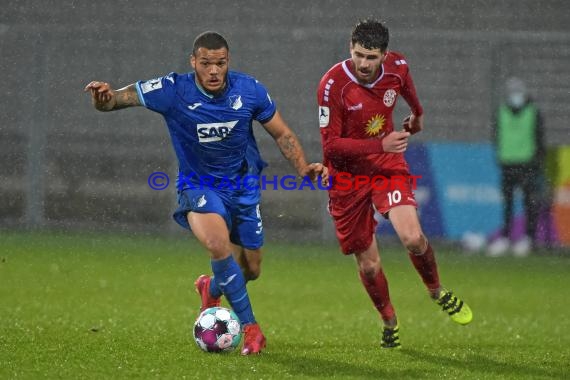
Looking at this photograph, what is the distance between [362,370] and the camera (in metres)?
6.24

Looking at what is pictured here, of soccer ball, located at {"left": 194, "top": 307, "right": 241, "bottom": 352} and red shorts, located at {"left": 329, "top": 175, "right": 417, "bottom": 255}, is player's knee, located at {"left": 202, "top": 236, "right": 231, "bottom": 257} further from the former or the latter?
red shorts, located at {"left": 329, "top": 175, "right": 417, "bottom": 255}

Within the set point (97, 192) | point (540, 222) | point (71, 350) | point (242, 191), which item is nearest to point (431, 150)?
point (540, 222)

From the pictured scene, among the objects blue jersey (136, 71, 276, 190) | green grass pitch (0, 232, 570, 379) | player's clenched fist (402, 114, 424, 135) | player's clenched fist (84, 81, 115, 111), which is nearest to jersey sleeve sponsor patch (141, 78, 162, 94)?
A: blue jersey (136, 71, 276, 190)

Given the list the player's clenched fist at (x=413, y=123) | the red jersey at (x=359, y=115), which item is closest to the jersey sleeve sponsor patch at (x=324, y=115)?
the red jersey at (x=359, y=115)

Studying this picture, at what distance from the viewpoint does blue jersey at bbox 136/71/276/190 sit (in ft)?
22.6

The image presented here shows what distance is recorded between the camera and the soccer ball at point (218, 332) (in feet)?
21.5

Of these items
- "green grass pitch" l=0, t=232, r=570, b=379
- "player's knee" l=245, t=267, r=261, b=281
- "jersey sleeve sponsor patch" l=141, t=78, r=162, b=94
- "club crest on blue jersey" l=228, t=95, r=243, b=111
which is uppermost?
"jersey sleeve sponsor patch" l=141, t=78, r=162, b=94

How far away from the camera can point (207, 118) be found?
6.90 m

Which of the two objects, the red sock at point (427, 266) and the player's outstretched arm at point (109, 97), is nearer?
the player's outstretched arm at point (109, 97)

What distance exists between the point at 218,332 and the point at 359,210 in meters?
1.32

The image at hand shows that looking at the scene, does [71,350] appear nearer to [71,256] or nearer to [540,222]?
[71,256]

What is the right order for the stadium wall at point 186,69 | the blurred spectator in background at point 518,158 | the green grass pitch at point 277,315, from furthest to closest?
the stadium wall at point 186,69, the blurred spectator in background at point 518,158, the green grass pitch at point 277,315

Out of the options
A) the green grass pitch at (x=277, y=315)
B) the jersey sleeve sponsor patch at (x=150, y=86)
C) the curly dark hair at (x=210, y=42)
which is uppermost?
the curly dark hair at (x=210, y=42)

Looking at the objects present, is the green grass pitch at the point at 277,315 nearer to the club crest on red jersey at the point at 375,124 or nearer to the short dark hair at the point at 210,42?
the club crest on red jersey at the point at 375,124
